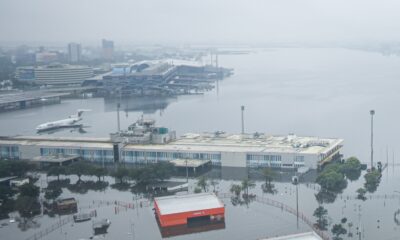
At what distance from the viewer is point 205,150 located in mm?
6801

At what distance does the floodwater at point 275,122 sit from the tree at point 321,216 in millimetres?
79

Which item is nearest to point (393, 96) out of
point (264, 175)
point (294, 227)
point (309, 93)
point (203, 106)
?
point (309, 93)

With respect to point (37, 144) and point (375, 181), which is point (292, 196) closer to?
point (375, 181)

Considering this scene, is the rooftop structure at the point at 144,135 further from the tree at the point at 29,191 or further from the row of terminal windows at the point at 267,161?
the tree at the point at 29,191

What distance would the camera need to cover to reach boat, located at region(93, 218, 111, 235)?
4.48 metres

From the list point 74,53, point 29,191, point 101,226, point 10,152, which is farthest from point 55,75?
point 101,226

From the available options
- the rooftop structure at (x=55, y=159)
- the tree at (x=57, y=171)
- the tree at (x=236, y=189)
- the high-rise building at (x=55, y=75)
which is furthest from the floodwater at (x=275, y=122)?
the high-rise building at (x=55, y=75)

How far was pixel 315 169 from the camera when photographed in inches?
251

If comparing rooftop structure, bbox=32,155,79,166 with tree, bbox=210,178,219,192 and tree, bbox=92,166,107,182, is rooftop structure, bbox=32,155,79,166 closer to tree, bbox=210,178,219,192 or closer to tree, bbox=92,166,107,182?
tree, bbox=92,166,107,182

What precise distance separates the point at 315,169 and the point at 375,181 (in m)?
0.81

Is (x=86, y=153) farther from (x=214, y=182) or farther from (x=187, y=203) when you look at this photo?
(x=187, y=203)

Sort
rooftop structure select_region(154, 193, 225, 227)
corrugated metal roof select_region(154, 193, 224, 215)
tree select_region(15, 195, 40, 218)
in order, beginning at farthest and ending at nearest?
1. tree select_region(15, 195, 40, 218)
2. corrugated metal roof select_region(154, 193, 224, 215)
3. rooftop structure select_region(154, 193, 225, 227)

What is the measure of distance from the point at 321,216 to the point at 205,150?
2348mm

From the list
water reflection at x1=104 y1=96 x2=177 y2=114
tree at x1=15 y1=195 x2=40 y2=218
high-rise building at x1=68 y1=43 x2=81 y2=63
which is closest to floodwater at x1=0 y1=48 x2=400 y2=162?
water reflection at x1=104 y1=96 x2=177 y2=114
